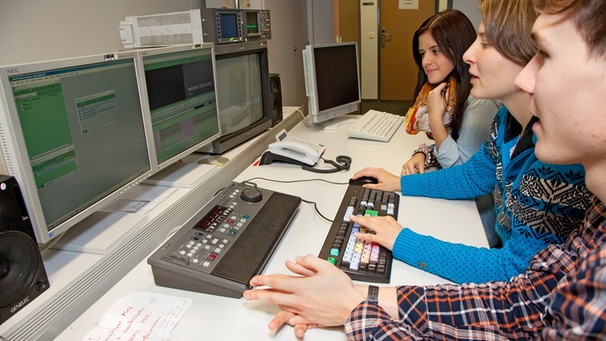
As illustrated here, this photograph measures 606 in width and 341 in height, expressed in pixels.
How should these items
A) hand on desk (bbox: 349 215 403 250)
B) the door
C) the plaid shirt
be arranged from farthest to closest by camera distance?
the door < hand on desk (bbox: 349 215 403 250) < the plaid shirt

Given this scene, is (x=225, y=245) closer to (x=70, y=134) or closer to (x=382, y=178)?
(x=70, y=134)

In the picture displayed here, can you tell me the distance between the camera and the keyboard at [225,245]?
823 millimetres

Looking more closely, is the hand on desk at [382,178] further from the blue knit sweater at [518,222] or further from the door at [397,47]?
the door at [397,47]

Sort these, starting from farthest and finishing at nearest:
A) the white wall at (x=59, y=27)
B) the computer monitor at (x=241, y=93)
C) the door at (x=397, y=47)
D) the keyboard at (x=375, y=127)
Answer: the door at (x=397, y=47), the keyboard at (x=375, y=127), the computer monitor at (x=241, y=93), the white wall at (x=59, y=27)

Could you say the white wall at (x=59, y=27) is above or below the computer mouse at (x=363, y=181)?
above

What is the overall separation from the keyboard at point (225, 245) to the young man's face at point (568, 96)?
59 cm

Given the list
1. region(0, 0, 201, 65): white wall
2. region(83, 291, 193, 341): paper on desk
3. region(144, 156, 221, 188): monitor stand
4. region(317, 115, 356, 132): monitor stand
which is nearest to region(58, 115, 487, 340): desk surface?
region(83, 291, 193, 341): paper on desk

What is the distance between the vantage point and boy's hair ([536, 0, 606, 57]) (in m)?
0.50

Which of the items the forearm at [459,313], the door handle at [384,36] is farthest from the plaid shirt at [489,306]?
the door handle at [384,36]

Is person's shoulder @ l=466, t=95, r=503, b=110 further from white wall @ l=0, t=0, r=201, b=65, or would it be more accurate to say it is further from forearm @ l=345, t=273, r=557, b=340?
white wall @ l=0, t=0, r=201, b=65

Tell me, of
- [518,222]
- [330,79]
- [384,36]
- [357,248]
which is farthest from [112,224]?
[384,36]

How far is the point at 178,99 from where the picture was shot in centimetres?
122

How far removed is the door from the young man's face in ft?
16.7

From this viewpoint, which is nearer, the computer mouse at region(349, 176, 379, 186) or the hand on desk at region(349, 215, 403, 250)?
the hand on desk at region(349, 215, 403, 250)
